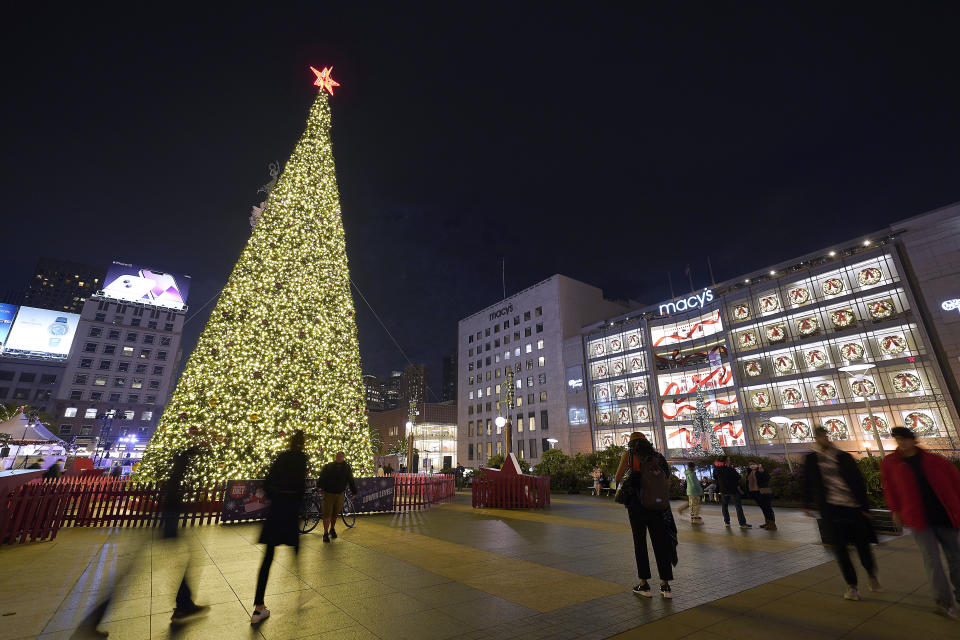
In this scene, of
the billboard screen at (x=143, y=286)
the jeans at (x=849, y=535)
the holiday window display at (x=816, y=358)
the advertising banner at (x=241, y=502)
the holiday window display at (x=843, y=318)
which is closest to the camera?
the jeans at (x=849, y=535)

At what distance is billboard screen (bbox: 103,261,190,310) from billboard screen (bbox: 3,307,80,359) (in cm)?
1070

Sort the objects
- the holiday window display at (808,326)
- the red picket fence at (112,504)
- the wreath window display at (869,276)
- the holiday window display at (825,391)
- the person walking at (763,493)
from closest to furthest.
Answer: the red picket fence at (112,504) < the person walking at (763,493) < the wreath window display at (869,276) < the holiday window display at (825,391) < the holiday window display at (808,326)

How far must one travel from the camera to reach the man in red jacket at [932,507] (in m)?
4.79

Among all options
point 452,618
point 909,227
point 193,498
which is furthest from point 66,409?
point 909,227

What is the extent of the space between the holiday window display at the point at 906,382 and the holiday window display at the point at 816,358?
16.2ft

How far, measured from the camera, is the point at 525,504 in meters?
16.0

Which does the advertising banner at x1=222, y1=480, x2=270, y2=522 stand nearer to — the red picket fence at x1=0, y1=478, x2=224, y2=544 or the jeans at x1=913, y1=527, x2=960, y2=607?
the red picket fence at x1=0, y1=478, x2=224, y2=544

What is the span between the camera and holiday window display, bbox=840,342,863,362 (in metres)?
36.2

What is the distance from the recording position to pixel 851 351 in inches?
1439

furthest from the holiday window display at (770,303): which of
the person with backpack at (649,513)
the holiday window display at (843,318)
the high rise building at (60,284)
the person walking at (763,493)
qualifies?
the high rise building at (60,284)

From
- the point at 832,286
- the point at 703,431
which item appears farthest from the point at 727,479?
the point at 832,286

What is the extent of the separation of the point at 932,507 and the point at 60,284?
277 m

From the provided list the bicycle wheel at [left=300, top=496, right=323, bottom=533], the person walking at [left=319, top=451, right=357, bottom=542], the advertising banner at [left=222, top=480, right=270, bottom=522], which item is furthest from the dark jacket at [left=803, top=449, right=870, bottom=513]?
the advertising banner at [left=222, top=480, right=270, bottom=522]

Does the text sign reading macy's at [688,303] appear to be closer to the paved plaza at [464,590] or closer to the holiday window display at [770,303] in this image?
the holiday window display at [770,303]
